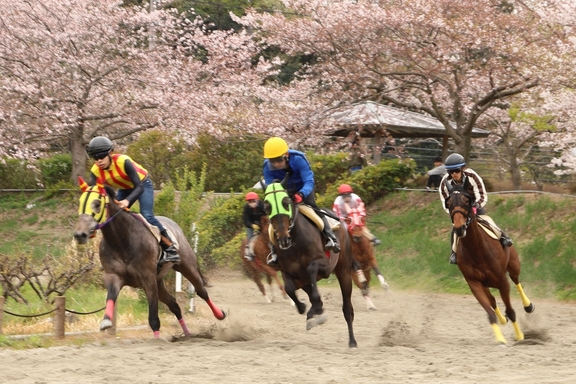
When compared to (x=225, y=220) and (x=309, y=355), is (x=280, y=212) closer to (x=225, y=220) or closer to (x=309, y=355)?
(x=309, y=355)

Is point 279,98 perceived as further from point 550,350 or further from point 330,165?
point 550,350

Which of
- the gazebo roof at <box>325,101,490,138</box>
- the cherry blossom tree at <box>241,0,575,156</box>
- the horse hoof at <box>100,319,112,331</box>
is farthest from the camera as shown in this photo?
the gazebo roof at <box>325,101,490,138</box>

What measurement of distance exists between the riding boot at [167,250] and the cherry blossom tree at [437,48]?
1248 centimetres

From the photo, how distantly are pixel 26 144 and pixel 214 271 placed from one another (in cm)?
784

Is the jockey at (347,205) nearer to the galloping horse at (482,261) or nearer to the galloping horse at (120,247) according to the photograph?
the galloping horse at (482,261)

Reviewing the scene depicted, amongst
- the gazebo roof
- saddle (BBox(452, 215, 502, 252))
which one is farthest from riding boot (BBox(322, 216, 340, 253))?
the gazebo roof

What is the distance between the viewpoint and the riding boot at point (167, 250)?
1127 centimetres

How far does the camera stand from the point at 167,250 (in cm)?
1131

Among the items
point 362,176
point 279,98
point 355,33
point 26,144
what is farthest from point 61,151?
point 355,33

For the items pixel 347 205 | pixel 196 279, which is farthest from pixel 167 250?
pixel 347 205

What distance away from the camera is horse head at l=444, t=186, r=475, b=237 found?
10.4 metres

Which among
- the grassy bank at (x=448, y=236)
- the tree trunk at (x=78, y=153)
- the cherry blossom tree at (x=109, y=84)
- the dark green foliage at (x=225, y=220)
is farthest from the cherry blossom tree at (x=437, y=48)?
the tree trunk at (x=78, y=153)

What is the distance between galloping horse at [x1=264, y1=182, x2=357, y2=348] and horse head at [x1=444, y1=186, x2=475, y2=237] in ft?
5.42

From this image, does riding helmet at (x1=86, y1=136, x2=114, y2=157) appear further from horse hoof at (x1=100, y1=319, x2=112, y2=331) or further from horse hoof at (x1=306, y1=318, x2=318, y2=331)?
horse hoof at (x1=306, y1=318, x2=318, y2=331)
